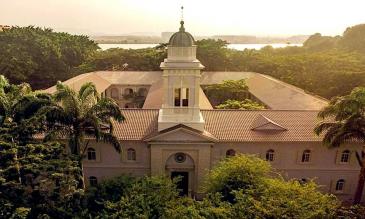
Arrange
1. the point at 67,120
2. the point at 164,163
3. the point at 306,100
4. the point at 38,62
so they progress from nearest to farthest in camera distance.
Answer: the point at 67,120, the point at 164,163, the point at 306,100, the point at 38,62

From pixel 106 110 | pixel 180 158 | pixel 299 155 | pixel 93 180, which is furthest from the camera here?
A: pixel 93 180

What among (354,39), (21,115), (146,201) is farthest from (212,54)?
(354,39)

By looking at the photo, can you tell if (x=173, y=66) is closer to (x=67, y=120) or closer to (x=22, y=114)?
(x=67, y=120)

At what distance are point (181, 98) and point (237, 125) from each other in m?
6.07

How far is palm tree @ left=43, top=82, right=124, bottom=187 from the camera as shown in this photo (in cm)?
2336

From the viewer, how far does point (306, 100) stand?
42.5 m

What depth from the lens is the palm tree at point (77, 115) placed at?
2336 cm

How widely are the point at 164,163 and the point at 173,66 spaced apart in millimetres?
9066

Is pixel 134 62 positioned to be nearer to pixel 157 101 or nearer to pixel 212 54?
pixel 212 54

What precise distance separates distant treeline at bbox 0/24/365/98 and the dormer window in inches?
1663

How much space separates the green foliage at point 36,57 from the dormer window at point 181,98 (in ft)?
165

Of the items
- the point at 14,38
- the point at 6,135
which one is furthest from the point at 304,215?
the point at 14,38

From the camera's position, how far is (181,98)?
30.4m

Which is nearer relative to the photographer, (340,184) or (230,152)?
(230,152)
